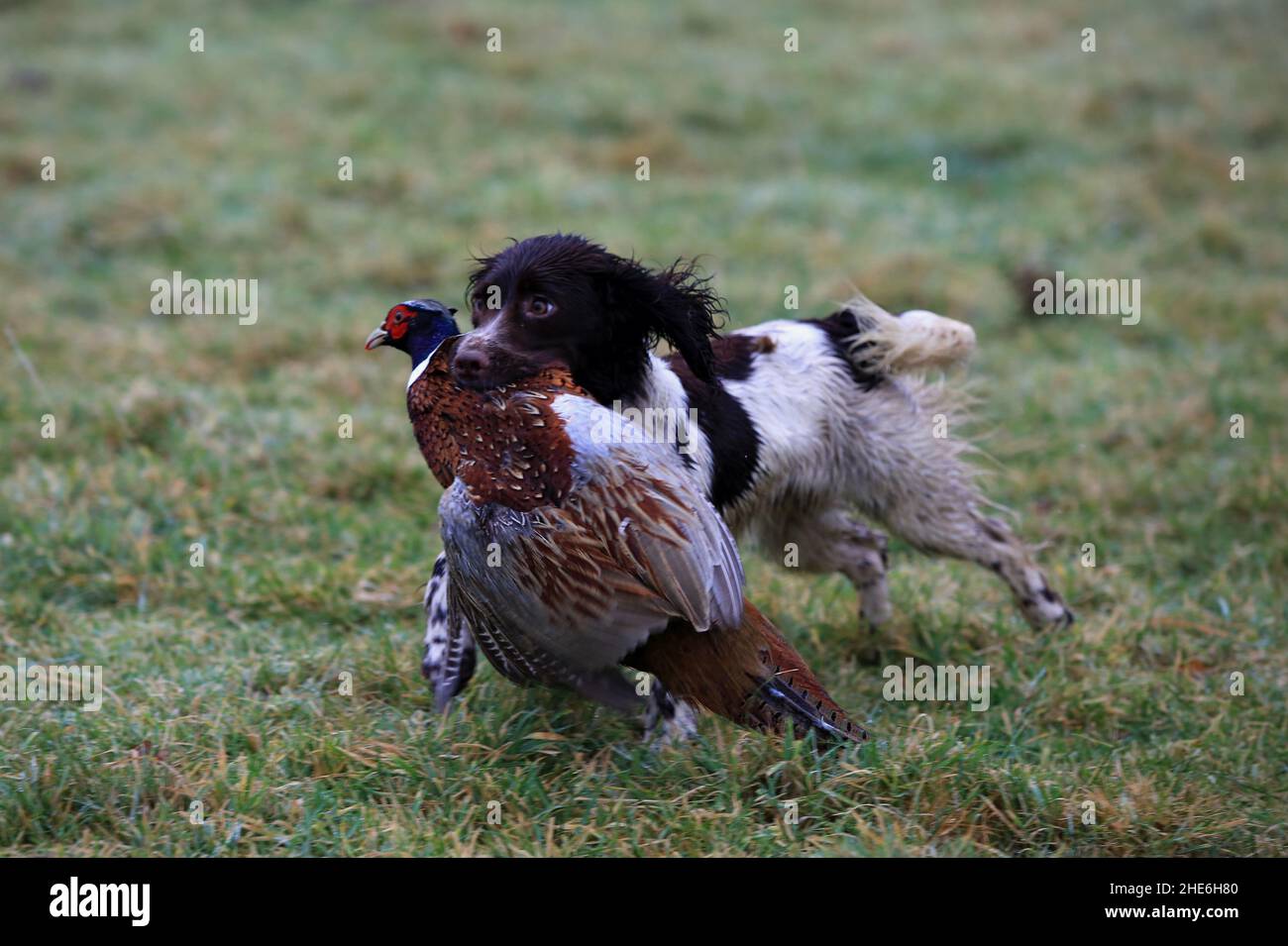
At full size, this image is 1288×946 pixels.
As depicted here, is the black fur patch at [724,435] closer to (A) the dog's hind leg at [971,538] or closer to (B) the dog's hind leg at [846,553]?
(B) the dog's hind leg at [846,553]

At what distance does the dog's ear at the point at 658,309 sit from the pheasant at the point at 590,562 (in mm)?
332

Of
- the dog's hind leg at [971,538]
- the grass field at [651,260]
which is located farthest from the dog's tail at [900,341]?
the grass field at [651,260]

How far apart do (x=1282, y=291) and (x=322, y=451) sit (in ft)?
20.3

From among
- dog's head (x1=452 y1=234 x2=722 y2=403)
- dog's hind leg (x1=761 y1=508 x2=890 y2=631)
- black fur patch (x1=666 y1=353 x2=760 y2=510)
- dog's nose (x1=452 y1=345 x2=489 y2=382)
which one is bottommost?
dog's hind leg (x1=761 y1=508 x2=890 y2=631)

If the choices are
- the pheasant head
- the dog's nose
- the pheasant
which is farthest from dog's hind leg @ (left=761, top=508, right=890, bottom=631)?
the dog's nose

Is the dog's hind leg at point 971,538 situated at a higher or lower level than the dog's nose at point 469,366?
lower

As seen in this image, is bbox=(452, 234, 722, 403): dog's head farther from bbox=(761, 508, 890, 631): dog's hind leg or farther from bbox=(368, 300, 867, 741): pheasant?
bbox=(761, 508, 890, 631): dog's hind leg

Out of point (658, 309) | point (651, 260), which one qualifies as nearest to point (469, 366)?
point (658, 309)

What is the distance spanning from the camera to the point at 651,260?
8344 mm

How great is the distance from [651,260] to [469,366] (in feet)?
15.5

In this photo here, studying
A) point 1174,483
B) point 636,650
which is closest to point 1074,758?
point 636,650

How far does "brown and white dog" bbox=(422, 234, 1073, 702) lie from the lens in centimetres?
395

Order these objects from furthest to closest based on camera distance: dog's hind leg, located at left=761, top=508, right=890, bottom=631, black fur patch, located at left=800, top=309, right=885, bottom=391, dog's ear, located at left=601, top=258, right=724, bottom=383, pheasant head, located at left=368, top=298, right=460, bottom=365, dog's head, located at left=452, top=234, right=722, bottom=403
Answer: dog's hind leg, located at left=761, top=508, right=890, bottom=631, black fur patch, located at left=800, top=309, right=885, bottom=391, pheasant head, located at left=368, top=298, right=460, bottom=365, dog's ear, located at left=601, top=258, right=724, bottom=383, dog's head, located at left=452, top=234, right=722, bottom=403

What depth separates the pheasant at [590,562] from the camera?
11.4ft
